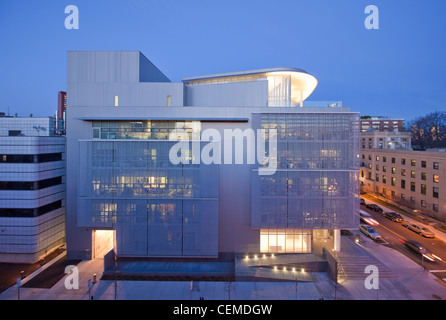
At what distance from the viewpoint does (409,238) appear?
76.1 feet

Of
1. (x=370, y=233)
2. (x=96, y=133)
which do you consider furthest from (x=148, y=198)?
(x=370, y=233)

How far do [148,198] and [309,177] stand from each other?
503 inches

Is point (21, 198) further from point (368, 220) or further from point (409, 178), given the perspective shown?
point (409, 178)

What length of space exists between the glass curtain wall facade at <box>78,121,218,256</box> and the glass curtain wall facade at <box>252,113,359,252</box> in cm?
420

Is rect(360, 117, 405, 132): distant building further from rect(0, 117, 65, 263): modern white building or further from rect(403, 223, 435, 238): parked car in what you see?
rect(0, 117, 65, 263): modern white building

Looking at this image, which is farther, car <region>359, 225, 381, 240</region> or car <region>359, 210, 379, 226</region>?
car <region>359, 210, 379, 226</region>

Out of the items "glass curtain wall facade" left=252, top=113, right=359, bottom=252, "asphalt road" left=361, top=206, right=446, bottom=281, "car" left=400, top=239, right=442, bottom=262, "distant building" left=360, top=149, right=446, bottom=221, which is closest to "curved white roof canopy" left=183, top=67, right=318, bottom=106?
"glass curtain wall facade" left=252, top=113, right=359, bottom=252

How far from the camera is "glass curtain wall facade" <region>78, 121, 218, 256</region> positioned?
60.6 ft

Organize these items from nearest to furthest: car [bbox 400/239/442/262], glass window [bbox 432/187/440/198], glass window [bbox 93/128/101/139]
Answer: car [bbox 400/239/442/262] < glass window [bbox 93/128/101/139] < glass window [bbox 432/187/440/198]

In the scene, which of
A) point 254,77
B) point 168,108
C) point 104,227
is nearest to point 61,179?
point 104,227

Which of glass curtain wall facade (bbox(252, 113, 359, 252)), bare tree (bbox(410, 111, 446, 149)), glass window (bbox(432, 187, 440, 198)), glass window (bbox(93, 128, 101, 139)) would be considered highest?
bare tree (bbox(410, 111, 446, 149))

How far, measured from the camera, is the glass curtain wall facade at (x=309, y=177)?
1842 cm
